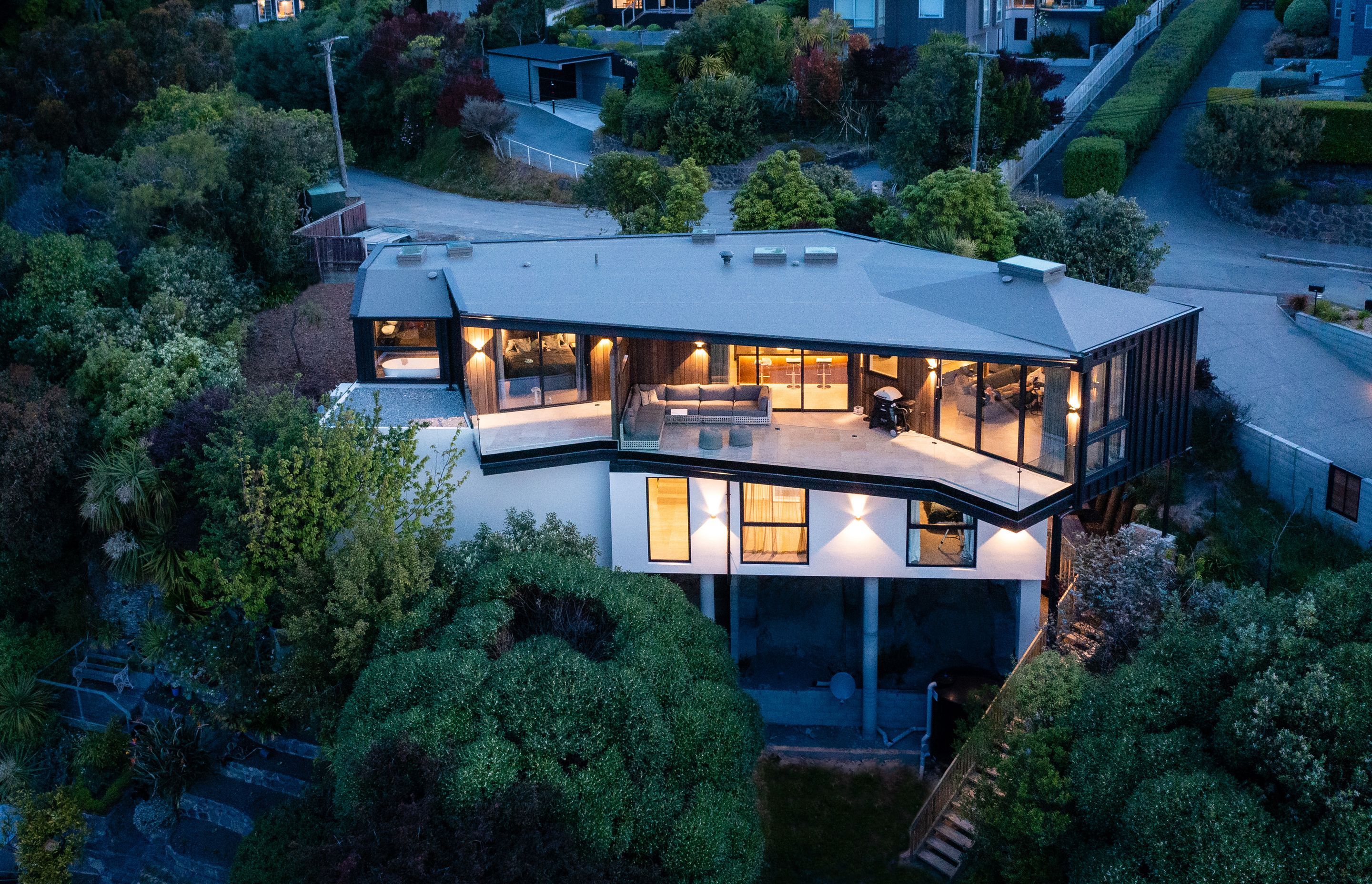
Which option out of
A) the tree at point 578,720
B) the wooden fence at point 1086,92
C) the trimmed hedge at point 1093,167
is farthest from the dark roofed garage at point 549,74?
the tree at point 578,720

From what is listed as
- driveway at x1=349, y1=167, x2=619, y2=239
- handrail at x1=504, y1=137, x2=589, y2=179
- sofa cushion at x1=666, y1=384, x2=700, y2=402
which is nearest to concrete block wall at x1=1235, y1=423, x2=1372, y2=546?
sofa cushion at x1=666, y1=384, x2=700, y2=402

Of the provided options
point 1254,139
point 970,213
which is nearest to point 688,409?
point 970,213

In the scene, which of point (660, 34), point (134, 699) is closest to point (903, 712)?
point (134, 699)

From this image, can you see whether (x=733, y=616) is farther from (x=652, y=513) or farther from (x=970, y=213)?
(x=970, y=213)

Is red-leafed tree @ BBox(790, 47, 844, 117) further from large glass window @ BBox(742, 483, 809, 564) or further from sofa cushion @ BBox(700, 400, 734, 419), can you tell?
large glass window @ BBox(742, 483, 809, 564)

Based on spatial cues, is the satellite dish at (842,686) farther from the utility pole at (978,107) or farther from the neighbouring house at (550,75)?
the neighbouring house at (550,75)

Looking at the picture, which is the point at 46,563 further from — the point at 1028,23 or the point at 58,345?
the point at 1028,23

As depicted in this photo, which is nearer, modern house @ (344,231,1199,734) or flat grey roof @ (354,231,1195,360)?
modern house @ (344,231,1199,734)
